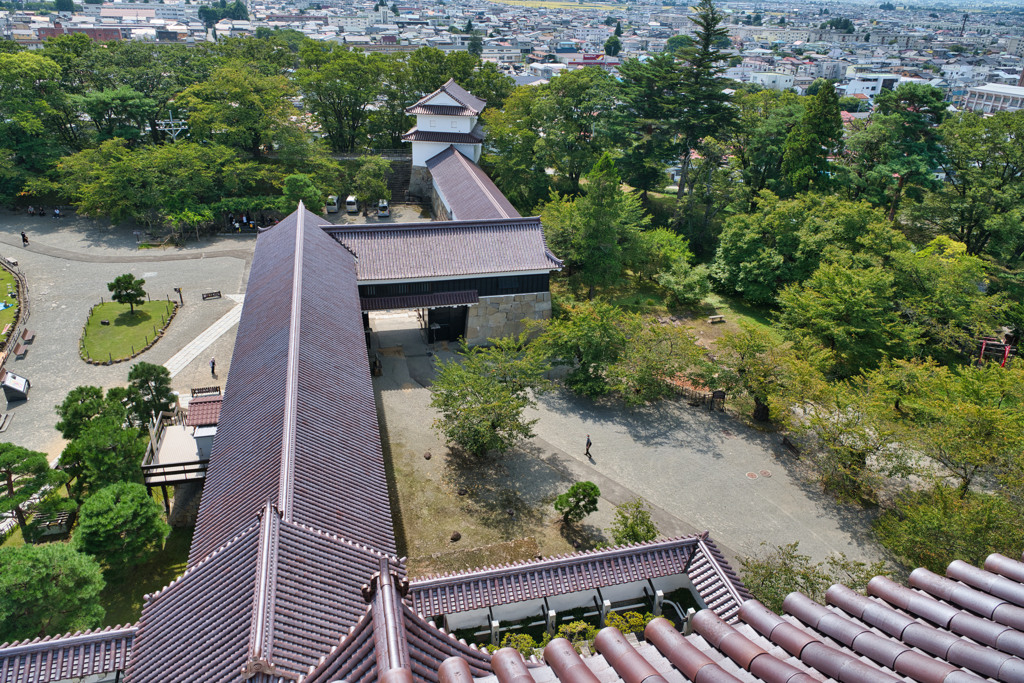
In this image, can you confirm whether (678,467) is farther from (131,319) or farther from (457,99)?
(457,99)

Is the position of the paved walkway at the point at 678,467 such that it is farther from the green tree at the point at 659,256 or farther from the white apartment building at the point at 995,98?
the white apartment building at the point at 995,98

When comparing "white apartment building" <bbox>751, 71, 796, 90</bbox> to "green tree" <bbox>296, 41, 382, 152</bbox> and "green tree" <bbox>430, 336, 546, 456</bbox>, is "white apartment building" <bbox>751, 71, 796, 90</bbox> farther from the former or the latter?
"green tree" <bbox>430, 336, 546, 456</bbox>

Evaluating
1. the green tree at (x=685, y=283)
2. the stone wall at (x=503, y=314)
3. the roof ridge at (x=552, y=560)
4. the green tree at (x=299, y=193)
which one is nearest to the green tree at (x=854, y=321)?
the green tree at (x=685, y=283)

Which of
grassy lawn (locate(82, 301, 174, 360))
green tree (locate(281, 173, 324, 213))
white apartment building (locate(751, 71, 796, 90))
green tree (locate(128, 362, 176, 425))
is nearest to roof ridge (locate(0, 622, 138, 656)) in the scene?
green tree (locate(128, 362, 176, 425))

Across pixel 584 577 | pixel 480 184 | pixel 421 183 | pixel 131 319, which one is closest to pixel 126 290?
pixel 131 319

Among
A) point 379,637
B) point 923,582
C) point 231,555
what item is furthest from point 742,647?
point 231,555

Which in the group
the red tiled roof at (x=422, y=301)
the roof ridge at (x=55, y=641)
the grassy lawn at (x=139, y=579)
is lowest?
the grassy lawn at (x=139, y=579)

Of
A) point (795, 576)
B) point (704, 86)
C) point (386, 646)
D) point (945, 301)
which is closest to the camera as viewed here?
point (386, 646)
